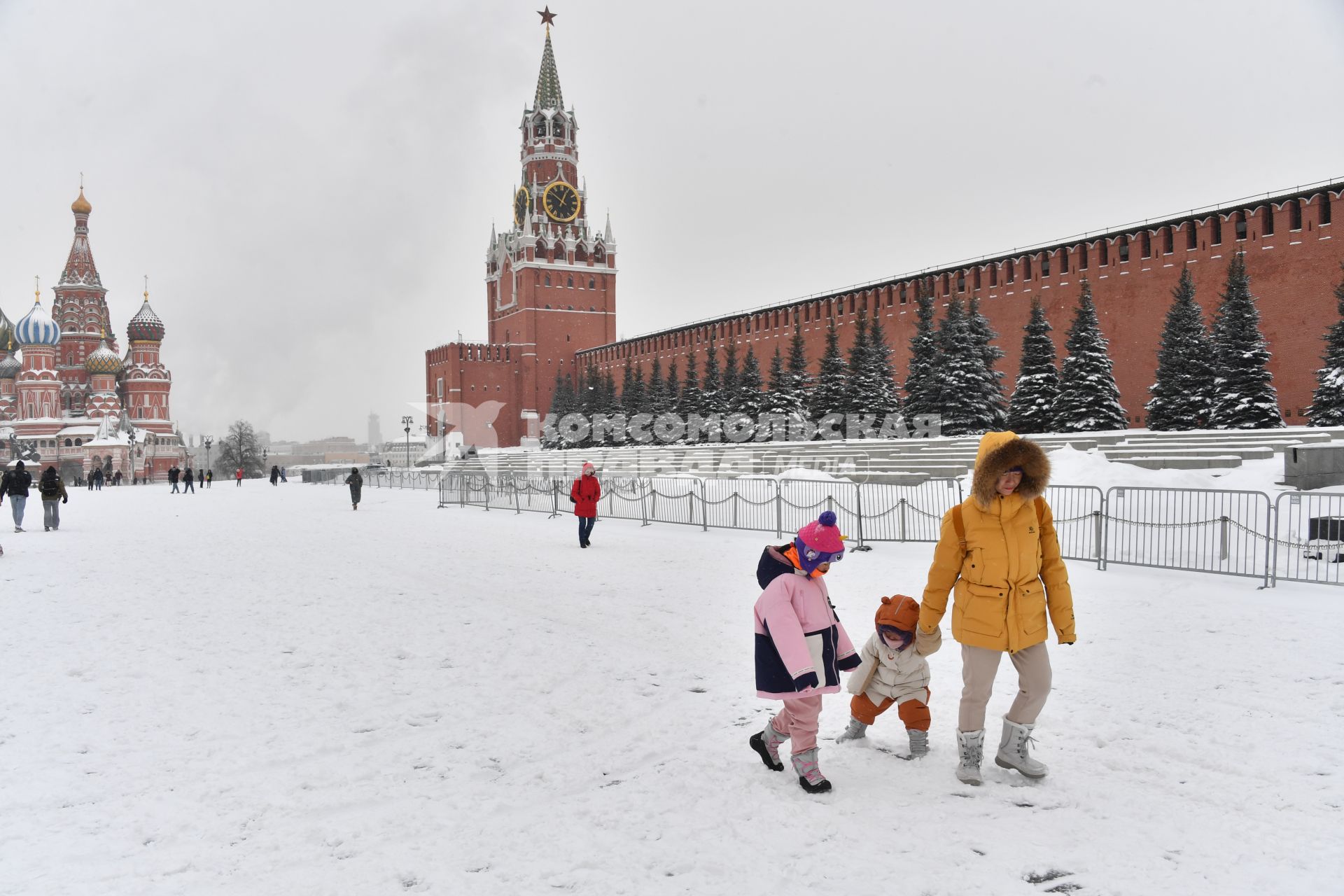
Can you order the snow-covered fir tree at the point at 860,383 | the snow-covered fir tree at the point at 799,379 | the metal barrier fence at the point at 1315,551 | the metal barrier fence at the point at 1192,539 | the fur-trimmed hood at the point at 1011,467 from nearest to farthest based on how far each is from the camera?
the fur-trimmed hood at the point at 1011,467
the metal barrier fence at the point at 1315,551
the metal barrier fence at the point at 1192,539
the snow-covered fir tree at the point at 860,383
the snow-covered fir tree at the point at 799,379

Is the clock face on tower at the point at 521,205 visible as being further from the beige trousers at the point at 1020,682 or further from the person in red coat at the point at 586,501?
the beige trousers at the point at 1020,682

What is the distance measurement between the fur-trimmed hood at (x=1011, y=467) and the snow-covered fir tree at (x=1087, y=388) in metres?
21.2

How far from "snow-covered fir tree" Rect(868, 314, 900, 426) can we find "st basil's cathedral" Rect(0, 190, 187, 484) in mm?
48427

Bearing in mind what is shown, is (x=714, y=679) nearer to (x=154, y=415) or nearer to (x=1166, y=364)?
(x=1166, y=364)

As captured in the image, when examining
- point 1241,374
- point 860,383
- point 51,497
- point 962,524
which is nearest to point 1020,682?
point 962,524

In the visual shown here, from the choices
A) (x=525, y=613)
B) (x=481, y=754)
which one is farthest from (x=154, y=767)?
(x=525, y=613)

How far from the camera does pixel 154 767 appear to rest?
3.74m

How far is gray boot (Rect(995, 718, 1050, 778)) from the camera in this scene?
3.47 m

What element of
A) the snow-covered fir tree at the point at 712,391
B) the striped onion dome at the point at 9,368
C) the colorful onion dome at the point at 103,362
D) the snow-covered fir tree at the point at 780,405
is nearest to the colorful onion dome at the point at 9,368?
the striped onion dome at the point at 9,368

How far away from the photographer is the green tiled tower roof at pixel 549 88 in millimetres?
68375

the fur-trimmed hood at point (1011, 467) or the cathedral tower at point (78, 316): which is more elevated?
the cathedral tower at point (78, 316)

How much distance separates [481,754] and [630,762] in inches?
27.8

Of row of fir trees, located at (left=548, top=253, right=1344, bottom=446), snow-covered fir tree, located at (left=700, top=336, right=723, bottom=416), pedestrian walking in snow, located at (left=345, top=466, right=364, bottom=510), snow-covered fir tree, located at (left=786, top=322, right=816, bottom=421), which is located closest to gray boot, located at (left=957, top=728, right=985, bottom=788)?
pedestrian walking in snow, located at (left=345, top=466, right=364, bottom=510)

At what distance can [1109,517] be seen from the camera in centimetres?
829
